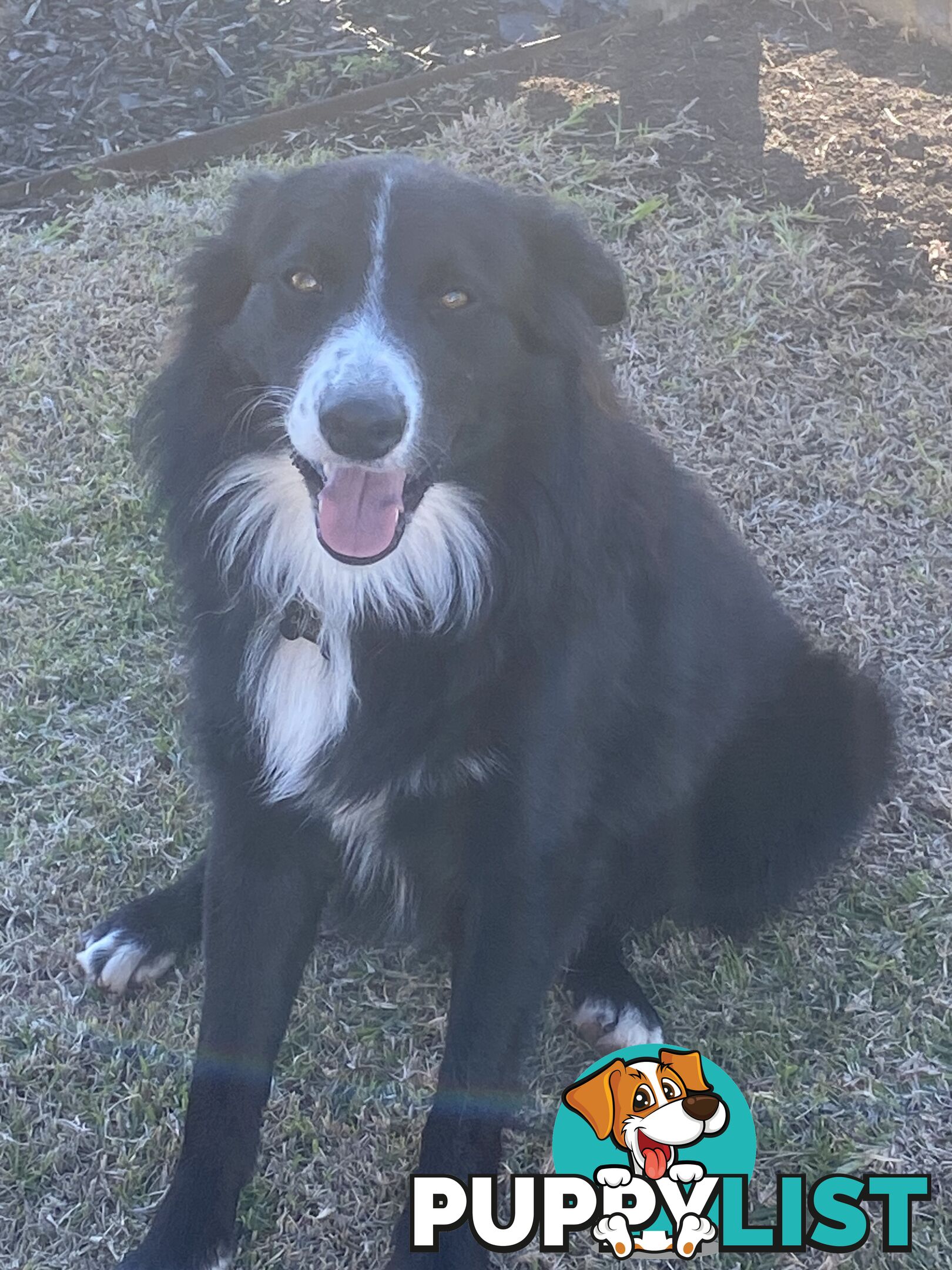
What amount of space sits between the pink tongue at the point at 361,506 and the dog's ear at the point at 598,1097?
40.1 inches

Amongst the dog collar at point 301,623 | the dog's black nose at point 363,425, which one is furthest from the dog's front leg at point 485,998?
the dog's black nose at point 363,425

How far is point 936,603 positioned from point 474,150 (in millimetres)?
2323

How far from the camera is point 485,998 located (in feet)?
6.62

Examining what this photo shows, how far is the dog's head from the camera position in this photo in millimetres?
1858

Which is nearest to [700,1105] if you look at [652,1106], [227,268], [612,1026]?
[652,1106]

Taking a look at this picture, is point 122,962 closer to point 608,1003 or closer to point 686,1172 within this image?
Answer: point 608,1003

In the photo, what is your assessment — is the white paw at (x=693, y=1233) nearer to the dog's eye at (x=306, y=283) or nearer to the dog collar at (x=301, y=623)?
the dog collar at (x=301, y=623)

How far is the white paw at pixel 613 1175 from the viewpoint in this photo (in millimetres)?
2055

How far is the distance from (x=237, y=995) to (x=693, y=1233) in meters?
0.84

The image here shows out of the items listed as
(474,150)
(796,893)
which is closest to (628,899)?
(796,893)

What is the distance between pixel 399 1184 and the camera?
217 cm

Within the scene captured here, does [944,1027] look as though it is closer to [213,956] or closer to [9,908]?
[213,956]

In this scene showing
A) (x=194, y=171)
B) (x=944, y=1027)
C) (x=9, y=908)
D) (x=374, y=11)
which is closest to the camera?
(x=944, y=1027)

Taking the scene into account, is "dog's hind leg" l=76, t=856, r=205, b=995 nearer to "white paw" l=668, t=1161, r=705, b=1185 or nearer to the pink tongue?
the pink tongue
